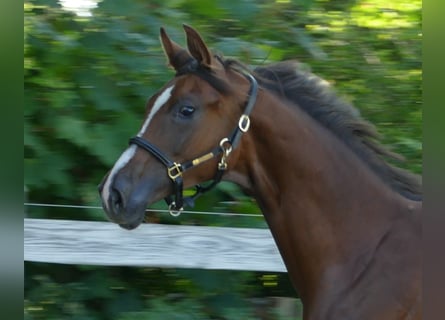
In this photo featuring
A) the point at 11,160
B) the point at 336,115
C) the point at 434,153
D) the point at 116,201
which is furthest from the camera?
the point at 336,115

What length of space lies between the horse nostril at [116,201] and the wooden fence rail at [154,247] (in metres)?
1.23

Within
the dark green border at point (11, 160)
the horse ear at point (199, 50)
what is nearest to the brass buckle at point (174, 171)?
the horse ear at point (199, 50)

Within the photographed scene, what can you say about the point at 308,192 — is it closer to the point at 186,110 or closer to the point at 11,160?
the point at 186,110

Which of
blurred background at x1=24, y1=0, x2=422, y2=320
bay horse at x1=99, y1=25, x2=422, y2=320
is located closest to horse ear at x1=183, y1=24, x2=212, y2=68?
bay horse at x1=99, y1=25, x2=422, y2=320

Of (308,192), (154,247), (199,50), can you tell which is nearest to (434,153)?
(308,192)

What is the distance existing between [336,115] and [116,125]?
58.8 inches

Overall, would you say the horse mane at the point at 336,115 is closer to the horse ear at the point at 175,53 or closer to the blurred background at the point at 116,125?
the horse ear at the point at 175,53

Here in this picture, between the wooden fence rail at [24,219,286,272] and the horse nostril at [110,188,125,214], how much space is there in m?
1.23

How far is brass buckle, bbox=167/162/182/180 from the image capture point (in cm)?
256

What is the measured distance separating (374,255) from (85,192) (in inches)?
75.6

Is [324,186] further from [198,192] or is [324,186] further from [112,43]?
[112,43]

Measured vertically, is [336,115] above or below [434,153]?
below

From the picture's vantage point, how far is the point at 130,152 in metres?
2.54

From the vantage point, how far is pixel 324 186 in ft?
8.58
